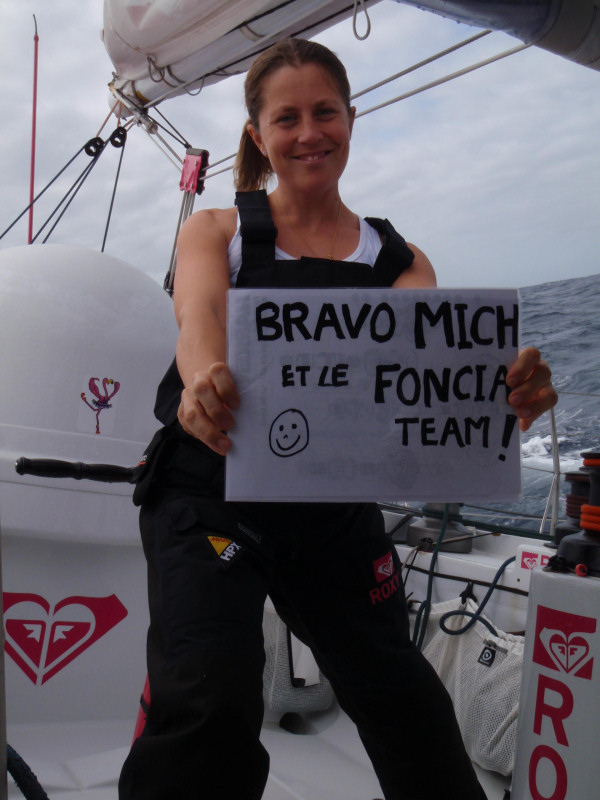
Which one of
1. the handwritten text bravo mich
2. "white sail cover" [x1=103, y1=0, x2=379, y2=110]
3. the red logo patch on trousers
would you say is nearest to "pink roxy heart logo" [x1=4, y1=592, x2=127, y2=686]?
the red logo patch on trousers

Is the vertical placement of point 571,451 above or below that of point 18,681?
above

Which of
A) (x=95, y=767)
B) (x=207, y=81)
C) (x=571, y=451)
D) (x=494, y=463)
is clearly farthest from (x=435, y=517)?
(x=571, y=451)

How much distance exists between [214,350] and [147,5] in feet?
8.61

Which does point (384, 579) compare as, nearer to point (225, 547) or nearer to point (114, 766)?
point (225, 547)

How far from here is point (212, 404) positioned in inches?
35.5

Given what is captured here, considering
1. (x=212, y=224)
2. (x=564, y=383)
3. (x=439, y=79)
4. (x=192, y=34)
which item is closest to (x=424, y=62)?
(x=439, y=79)

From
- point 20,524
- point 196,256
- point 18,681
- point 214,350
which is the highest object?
point 196,256

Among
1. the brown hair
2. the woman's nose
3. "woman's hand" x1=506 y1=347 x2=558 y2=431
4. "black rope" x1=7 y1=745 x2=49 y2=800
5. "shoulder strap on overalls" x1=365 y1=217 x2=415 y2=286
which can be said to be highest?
the brown hair

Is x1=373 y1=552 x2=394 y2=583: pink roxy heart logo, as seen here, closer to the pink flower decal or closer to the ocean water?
the pink flower decal

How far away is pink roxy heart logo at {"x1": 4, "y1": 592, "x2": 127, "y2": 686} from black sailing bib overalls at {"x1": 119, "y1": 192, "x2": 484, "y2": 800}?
2.37ft

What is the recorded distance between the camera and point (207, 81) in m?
3.40

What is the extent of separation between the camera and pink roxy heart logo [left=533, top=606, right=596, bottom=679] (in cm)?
116

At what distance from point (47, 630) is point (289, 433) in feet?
Result: 3.48

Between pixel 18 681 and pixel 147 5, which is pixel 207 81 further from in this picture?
pixel 18 681
